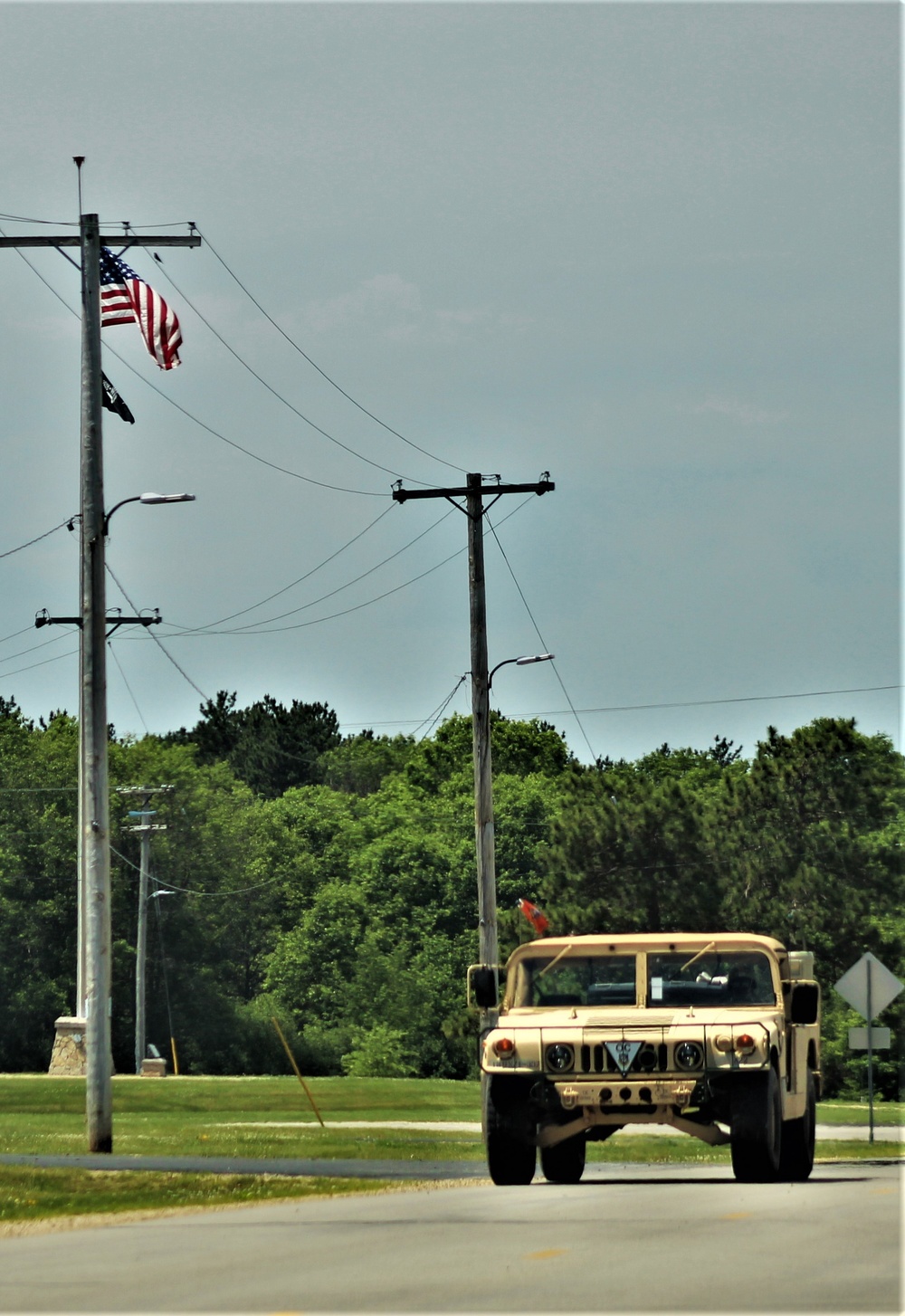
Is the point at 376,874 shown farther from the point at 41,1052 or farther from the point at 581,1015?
the point at 581,1015

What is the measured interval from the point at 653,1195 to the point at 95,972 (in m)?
Answer: 9.24

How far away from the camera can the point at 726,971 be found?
19.1 metres

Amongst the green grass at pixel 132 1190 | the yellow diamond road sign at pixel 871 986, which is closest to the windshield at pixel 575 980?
the green grass at pixel 132 1190

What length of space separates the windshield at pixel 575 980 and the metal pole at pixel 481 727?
47.5 ft

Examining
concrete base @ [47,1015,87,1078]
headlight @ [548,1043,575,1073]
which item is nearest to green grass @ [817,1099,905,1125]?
concrete base @ [47,1015,87,1078]

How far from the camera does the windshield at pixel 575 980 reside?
19031mm

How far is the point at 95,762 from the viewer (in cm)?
2594

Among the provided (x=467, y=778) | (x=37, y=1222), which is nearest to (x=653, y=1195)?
(x=37, y=1222)

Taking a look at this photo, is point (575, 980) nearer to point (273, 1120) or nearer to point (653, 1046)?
point (653, 1046)

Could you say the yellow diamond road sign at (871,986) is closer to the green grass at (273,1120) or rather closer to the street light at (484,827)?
the green grass at (273,1120)

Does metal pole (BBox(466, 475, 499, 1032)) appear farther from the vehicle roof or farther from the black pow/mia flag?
the vehicle roof

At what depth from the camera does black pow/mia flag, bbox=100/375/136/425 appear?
96.2ft

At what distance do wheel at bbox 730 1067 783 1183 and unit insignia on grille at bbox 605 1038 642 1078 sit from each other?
861mm

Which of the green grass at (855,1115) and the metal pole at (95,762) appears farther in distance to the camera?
the green grass at (855,1115)
